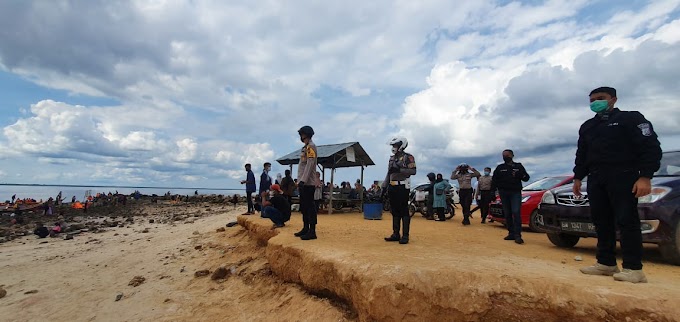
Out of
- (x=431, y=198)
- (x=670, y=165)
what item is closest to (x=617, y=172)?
(x=670, y=165)

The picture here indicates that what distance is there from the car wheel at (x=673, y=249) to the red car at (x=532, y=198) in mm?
3188

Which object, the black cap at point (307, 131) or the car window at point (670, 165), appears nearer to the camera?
the car window at point (670, 165)

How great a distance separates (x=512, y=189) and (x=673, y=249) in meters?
2.42

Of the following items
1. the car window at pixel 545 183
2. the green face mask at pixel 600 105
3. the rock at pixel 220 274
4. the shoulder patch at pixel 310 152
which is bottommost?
the rock at pixel 220 274

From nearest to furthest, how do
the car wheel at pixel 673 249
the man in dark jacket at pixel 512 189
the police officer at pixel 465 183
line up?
the car wheel at pixel 673 249
the man in dark jacket at pixel 512 189
the police officer at pixel 465 183

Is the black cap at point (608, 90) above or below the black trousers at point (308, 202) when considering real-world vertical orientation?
above

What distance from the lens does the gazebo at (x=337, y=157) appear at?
487 inches

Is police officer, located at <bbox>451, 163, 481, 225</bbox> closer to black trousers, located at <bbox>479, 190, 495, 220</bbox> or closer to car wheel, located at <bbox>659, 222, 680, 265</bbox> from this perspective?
black trousers, located at <bbox>479, 190, 495, 220</bbox>

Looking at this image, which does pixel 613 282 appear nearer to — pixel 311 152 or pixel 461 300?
pixel 461 300

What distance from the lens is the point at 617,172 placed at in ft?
10.6

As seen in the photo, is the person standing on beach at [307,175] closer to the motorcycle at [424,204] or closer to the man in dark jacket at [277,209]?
the man in dark jacket at [277,209]

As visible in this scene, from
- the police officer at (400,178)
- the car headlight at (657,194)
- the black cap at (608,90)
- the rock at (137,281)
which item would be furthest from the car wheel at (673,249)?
the rock at (137,281)

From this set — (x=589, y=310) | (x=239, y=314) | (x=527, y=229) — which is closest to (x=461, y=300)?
(x=589, y=310)

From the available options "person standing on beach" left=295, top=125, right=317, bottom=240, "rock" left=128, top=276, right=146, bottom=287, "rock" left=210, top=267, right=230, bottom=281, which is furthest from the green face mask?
"rock" left=128, top=276, right=146, bottom=287
